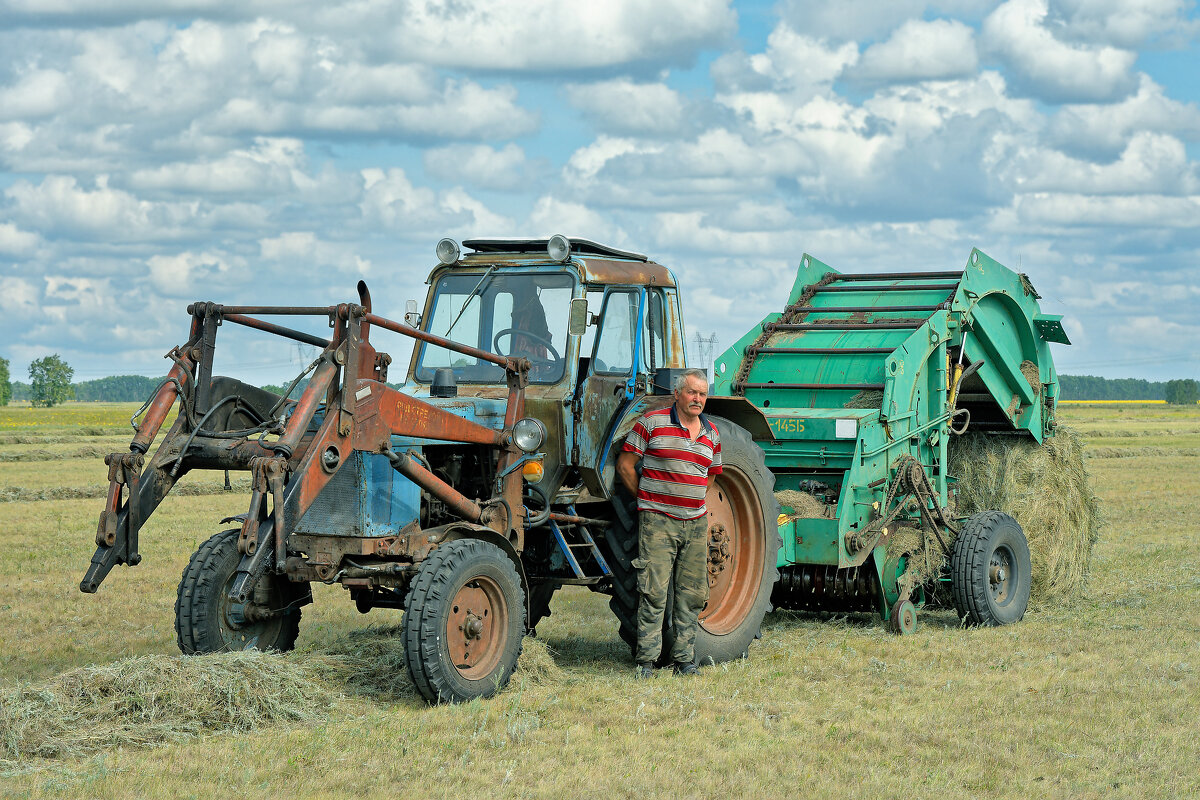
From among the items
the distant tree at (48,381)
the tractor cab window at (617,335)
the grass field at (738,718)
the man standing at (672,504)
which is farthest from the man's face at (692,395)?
the distant tree at (48,381)

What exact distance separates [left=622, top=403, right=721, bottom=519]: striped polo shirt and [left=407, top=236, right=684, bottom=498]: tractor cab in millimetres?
253

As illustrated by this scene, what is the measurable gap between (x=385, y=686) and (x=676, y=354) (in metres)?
3.19

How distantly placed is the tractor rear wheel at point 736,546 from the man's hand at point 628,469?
1.04 feet

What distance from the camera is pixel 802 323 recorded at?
12.0 metres

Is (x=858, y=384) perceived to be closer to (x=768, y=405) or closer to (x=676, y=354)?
(x=768, y=405)

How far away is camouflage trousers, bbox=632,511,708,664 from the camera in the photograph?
8344 mm

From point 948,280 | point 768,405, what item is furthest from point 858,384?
point 948,280

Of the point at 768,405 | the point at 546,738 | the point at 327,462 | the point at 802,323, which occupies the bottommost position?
the point at 546,738

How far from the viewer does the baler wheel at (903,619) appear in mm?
10133

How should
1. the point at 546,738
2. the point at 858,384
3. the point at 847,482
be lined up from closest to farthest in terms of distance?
the point at 546,738, the point at 847,482, the point at 858,384

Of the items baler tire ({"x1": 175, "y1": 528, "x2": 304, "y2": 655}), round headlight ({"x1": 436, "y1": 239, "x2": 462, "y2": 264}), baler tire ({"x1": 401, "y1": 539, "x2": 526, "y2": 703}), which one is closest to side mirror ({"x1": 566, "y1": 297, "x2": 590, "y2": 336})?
round headlight ({"x1": 436, "y1": 239, "x2": 462, "y2": 264})

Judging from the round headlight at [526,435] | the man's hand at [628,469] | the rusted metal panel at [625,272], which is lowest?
the man's hand at [628,469]

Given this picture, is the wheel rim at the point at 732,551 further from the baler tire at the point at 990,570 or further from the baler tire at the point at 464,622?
the baler tire at the point at 990,570

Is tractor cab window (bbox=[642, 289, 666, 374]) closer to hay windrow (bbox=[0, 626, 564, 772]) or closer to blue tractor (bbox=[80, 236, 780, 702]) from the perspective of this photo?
blue tractor (bbox=[80, 236, 780, 702])
